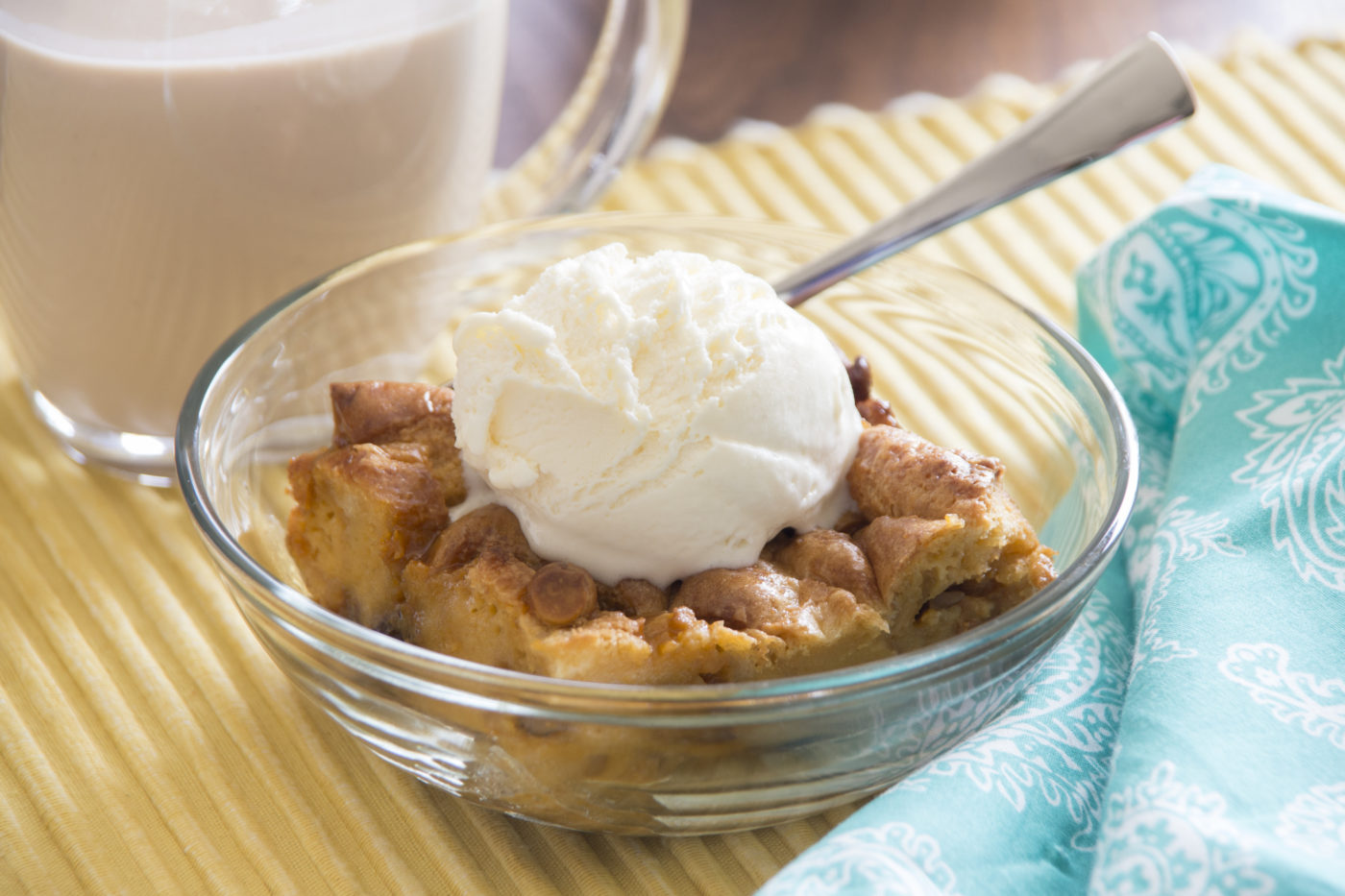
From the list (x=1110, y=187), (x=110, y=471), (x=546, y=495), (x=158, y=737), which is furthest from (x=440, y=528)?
(x=1110, y=187)

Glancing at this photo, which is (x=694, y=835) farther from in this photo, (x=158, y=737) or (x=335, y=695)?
(x=158, y=737)

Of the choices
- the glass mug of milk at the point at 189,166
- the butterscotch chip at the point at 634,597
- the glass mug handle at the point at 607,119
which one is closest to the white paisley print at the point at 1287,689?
the butterscotch chip at the point at 634,597

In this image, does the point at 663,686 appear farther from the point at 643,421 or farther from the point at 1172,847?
the point at 1172,847

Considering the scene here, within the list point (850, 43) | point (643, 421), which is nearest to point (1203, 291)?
point (643, 421)

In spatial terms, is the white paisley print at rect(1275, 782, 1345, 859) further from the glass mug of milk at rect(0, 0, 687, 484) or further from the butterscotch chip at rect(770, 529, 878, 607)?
the glass mug of milk at rect(0, 0, 687, 484)

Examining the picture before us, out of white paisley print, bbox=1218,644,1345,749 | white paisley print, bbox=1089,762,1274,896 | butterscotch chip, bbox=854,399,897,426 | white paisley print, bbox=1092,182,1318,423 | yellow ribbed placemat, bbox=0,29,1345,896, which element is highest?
white paisley print, bbox=1092,182,1318,423

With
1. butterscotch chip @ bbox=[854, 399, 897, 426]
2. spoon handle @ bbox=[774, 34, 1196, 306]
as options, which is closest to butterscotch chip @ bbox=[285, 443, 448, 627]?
butterscotch chip @ bbox=[854, 399, 897, 426]

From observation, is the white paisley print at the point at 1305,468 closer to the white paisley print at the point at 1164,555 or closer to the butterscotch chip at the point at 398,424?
the white paisley print at the point at 1164,555
